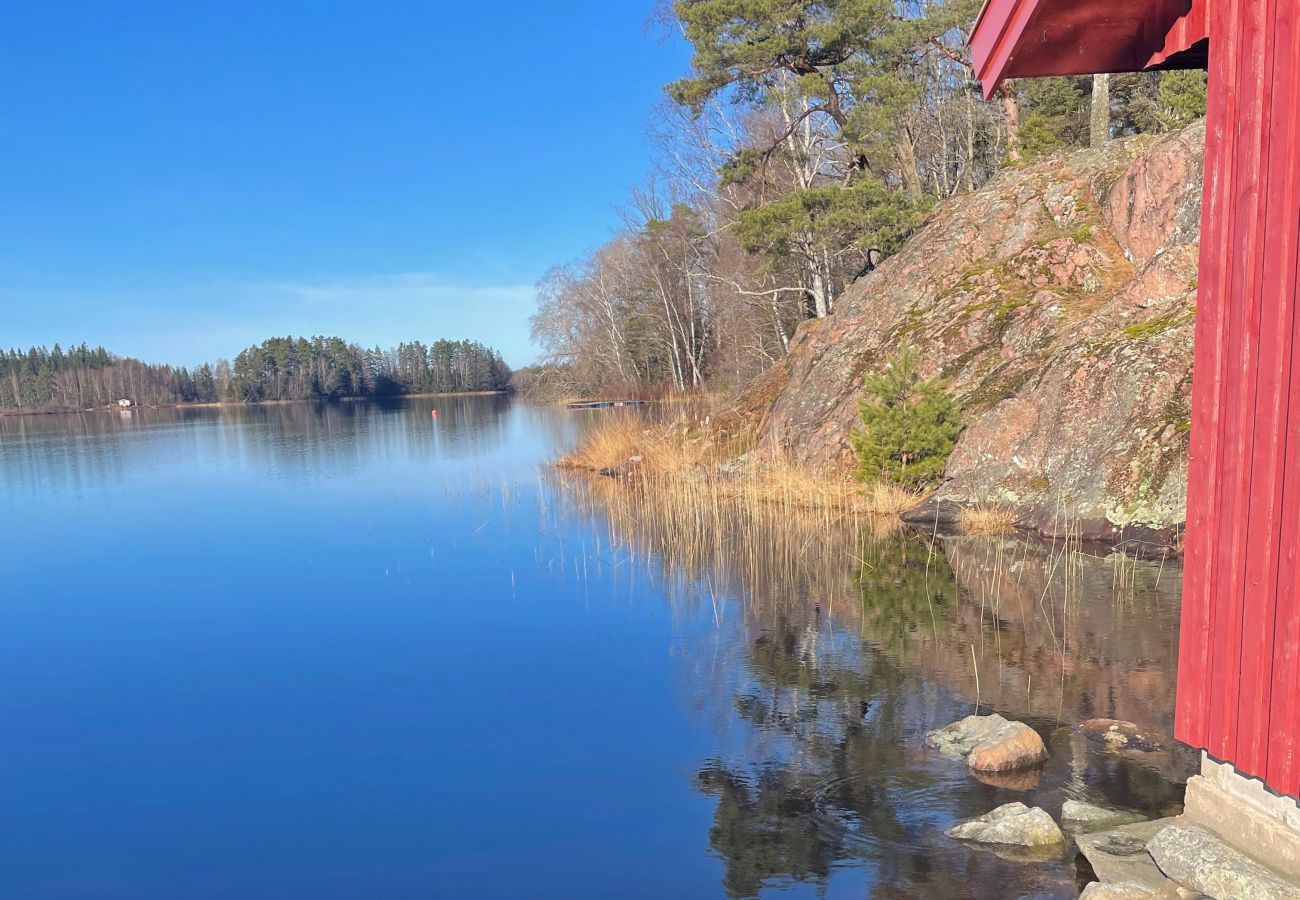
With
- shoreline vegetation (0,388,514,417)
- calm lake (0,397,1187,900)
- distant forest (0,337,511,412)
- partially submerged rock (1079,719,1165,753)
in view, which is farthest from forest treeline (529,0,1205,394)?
distant forest (0,337,511,412)

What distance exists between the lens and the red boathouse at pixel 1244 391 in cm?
349

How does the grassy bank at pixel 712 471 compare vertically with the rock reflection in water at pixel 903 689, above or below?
above

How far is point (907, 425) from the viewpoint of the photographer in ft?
43.8

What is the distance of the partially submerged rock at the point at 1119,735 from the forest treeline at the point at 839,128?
1393 centimetres

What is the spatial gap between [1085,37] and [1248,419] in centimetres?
206

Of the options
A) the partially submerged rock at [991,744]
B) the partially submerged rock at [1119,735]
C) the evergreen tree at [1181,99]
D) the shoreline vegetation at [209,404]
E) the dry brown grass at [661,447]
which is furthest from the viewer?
the shoreline vegetation at [209,404]

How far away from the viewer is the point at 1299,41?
3.43m

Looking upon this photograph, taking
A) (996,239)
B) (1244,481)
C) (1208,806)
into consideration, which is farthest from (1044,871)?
(996,239)

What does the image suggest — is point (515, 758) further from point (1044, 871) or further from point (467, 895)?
point (1044, 871)

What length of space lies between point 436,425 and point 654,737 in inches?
1555

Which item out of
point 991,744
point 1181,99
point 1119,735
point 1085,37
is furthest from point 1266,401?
point 1181,99

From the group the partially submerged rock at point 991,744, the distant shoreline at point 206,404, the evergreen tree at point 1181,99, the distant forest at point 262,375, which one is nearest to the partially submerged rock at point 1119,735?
the partially submerged rock at point 991,744

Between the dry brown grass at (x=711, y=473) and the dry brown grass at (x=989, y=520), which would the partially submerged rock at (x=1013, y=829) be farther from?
the dry brown grass at (x=711, y=473)

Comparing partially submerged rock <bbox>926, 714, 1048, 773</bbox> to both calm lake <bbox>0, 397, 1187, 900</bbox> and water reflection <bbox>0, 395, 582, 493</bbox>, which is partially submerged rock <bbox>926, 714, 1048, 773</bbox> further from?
water reflection <bbox>0, 395, 582, 493</bbox>
